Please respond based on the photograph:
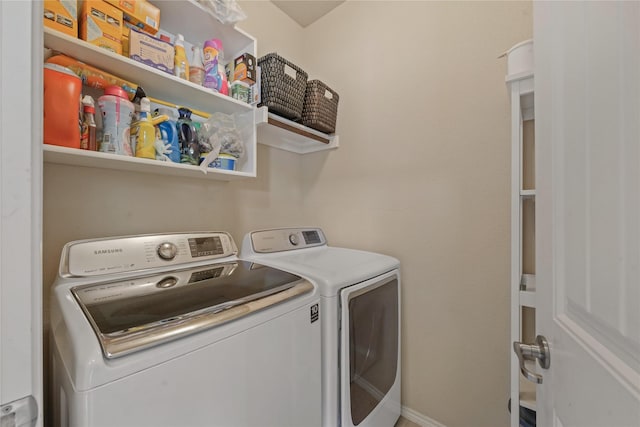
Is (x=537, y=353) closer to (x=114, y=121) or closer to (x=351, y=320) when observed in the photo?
(x=351, y=320)

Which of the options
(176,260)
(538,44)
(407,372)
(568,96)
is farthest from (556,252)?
(407,372)

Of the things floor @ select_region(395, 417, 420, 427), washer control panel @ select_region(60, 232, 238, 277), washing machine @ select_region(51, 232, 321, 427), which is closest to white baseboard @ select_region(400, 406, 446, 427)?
floor @ select_region(395, 417, 420, 427)

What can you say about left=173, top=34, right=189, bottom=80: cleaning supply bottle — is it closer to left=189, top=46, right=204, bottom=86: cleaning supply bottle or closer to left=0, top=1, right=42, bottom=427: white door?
left=189, top=46, right=204, bottom=86: cleaning supply bottle

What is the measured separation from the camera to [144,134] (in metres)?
1.08

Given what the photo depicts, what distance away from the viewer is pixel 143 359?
56 cm

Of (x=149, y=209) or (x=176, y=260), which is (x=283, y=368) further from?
(x=149, y=209)

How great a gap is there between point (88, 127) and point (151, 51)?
0.41m

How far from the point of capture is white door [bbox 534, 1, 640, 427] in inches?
13.3

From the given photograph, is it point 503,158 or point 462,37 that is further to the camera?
point 462,37

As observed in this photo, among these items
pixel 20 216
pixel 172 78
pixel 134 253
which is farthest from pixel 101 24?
pixel 20 216

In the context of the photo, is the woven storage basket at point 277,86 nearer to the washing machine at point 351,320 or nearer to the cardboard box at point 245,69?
the cardboard box at point 245,69

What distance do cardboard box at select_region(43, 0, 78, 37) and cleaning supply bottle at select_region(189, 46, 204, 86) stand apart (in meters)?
0.43

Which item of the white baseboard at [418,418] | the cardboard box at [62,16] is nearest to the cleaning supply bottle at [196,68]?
the cardboard box at [62,16]

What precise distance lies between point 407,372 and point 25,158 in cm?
190
